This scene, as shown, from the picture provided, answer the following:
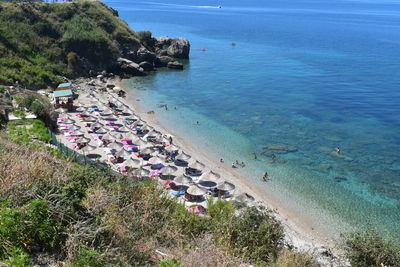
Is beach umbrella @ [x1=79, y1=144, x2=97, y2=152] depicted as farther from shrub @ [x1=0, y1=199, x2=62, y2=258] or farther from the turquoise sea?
shrub @ [x1=0, y1=199, x2=62, y2=258]

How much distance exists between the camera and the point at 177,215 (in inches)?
512

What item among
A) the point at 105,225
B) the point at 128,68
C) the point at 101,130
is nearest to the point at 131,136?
the point at 101,130

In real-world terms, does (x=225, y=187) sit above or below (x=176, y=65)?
below

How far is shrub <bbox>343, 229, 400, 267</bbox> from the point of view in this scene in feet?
47.0

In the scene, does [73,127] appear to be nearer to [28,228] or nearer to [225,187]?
[225,187]

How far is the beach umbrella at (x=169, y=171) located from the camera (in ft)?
91.9

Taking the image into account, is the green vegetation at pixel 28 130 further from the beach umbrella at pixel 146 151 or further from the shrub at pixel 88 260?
the shrub at pixel 88 260

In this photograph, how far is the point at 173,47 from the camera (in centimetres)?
8275

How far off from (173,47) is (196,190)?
62965 millimetres

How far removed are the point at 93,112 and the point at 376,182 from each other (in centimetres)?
3178

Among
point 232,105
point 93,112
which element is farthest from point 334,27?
point 93,112

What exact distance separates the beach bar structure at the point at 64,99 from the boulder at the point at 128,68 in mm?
21911

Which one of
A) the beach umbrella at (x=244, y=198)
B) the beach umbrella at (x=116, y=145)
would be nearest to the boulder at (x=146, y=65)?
the beach umbrella at (x=116, y=145)

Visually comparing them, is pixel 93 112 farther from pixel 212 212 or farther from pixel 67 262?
pixel 67 262
